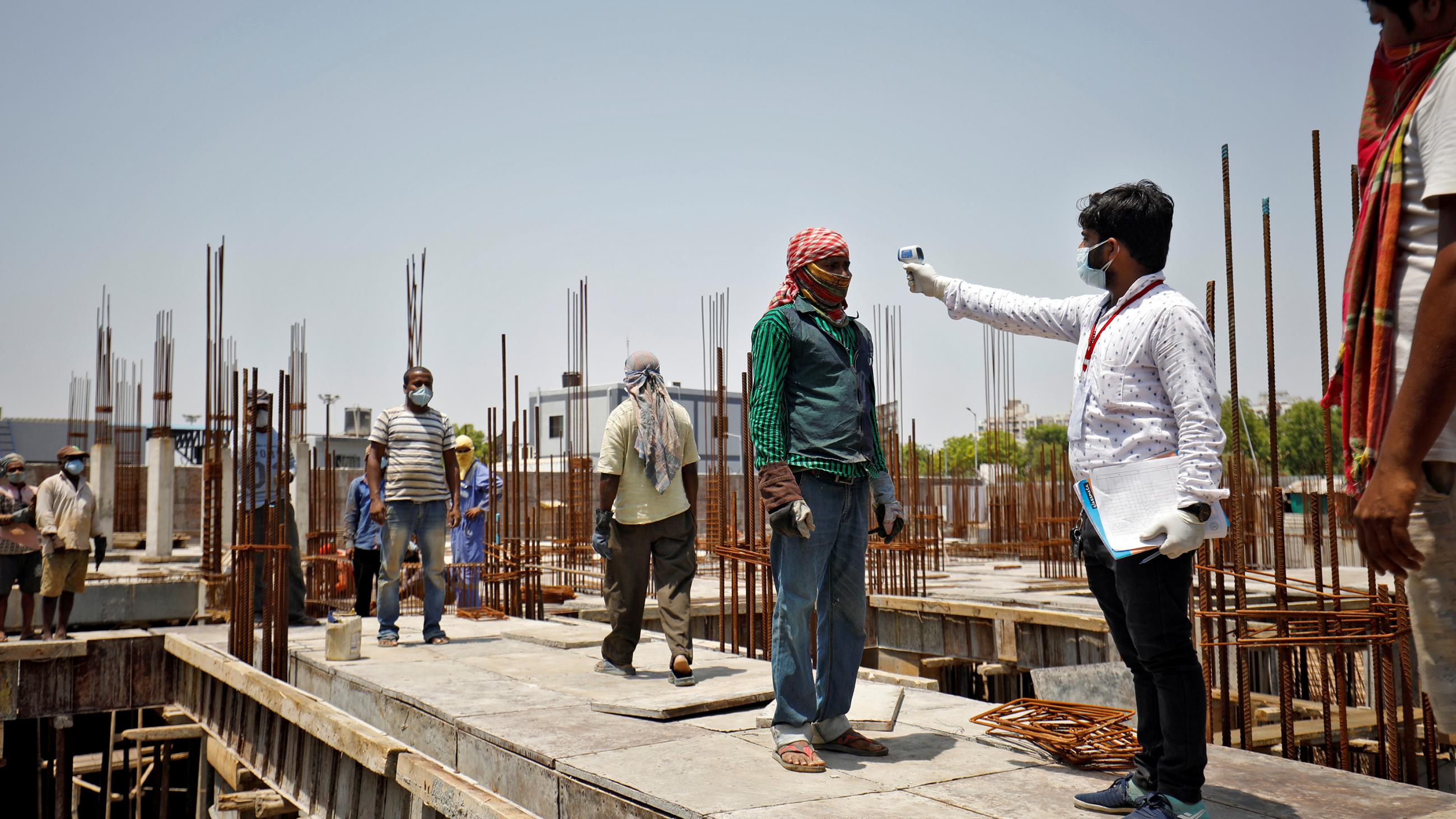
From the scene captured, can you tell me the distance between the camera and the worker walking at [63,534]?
8.38 metres

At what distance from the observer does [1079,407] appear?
3.12 meters

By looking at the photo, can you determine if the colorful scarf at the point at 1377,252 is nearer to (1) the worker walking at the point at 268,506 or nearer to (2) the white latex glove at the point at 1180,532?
(2) the white latex glove at the point at 1180,532

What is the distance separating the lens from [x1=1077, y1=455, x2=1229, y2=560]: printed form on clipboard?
2.79m

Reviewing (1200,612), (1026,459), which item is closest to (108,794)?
(1200,612)

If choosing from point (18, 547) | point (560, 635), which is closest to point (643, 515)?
point (560, 635)

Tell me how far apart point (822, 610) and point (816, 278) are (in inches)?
45.3

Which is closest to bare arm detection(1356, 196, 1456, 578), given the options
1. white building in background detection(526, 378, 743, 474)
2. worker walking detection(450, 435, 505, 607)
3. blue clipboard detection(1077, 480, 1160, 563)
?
blue clipboard detection(1077, 480, 1160, 563)

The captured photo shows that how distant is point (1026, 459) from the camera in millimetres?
82375

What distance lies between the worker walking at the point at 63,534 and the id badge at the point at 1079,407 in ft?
25.9

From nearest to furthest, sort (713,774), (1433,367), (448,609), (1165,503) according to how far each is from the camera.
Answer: (1433,367) < (1165,503) < (713,774) < (448,609)

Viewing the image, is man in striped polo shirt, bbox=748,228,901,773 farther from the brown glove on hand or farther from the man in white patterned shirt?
the man in white patterned shirt

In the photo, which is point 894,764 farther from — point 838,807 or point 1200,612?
point 1200,612

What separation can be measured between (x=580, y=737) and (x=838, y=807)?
136cm

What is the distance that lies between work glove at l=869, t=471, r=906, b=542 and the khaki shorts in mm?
7100
